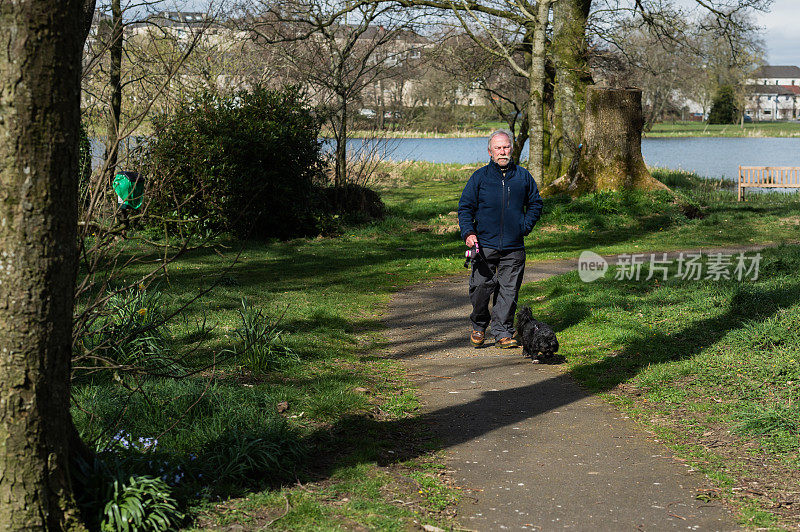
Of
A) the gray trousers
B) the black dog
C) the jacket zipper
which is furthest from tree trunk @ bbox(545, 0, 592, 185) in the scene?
the black dog

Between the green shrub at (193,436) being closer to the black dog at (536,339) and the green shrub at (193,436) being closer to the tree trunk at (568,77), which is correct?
the black dog at (536,339)

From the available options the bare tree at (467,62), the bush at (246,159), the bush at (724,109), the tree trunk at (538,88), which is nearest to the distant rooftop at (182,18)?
the bush at (246,159)

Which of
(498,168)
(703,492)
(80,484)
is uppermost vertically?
(498,168)

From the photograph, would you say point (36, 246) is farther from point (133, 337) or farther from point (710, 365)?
point (710, 365)

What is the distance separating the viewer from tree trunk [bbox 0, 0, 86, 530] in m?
3.23

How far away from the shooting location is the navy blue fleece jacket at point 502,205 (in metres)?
7.73

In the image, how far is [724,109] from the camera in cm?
8831

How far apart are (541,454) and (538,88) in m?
16.4

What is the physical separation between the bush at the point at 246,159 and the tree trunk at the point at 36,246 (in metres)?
11.2

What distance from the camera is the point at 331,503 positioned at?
4312 millimetres

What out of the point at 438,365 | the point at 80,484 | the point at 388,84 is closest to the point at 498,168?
the point at 438,365

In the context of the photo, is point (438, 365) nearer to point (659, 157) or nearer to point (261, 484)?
point (261, 484)

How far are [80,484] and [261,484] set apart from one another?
3.47ft

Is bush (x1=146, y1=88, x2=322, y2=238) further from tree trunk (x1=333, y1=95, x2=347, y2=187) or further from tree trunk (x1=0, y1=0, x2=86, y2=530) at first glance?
tree trunk (x1=0, y1=0, x2=86, y2=530)
